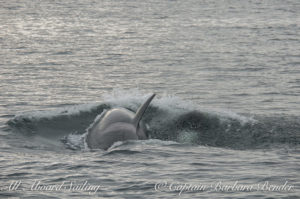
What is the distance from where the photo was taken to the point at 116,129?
13906 millimetres

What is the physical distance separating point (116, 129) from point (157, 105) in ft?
14.8

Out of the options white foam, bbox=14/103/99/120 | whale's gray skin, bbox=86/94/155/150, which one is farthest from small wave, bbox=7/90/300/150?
whale's gray skin, bbox=86/94/155/150

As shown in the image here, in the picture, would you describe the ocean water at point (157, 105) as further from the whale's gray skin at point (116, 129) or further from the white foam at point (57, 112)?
the whale's gray skin at point (116, 129)

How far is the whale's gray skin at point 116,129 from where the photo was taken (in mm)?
13617

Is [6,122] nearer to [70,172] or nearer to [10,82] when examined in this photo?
[70,172]

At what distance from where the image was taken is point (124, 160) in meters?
12.5

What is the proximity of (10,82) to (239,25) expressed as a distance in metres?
24.5

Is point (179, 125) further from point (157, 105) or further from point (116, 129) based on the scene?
point (116, 129)

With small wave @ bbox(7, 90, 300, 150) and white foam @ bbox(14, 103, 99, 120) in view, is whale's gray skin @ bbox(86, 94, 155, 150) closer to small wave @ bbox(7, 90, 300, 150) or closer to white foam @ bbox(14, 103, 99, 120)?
small wave @ bbox(7, 90, 300, 150)

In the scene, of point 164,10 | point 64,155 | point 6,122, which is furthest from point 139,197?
point 164,10

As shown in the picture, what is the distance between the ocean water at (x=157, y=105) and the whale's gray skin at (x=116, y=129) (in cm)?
26

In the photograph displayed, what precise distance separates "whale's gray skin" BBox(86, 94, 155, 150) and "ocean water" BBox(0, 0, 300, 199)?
26cm

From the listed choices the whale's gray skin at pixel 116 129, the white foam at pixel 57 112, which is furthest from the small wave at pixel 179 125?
the whale's gray skin at pixel 116 129

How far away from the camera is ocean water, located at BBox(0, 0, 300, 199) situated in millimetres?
11219
